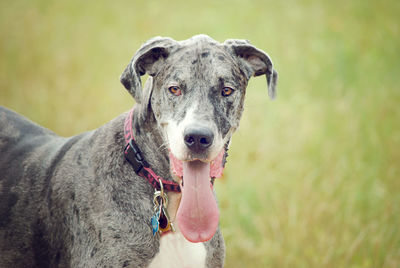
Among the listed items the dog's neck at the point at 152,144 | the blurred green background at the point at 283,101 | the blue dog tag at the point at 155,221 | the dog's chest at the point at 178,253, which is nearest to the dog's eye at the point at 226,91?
the dog's neck at the point at 152,144

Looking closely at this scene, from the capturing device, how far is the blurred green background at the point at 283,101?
4.74 m

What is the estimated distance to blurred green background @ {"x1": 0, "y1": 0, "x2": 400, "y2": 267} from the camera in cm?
474

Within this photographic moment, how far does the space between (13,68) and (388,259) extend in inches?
277

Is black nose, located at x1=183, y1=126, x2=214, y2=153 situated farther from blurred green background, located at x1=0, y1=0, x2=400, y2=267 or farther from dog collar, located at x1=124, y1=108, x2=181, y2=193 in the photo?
blurred green background, located at x1=0, y1=0, x2=400, y2=267

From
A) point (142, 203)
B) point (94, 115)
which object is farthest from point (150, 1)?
point (142, 203)

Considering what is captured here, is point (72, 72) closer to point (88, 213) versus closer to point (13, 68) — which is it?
point (13, 68)

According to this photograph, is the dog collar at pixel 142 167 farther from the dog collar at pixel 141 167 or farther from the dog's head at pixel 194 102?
the dog's head at pixel 194 102

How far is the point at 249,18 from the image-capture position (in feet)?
30.4

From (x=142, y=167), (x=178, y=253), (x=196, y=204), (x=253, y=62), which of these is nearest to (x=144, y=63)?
(x=142, y=167)

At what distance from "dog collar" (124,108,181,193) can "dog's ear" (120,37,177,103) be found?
0.35m

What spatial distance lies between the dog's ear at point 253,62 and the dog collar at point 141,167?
110cm

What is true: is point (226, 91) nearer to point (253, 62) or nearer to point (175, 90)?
point (175, 90)

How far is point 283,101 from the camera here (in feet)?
23.5

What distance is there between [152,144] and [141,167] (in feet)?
0.66
